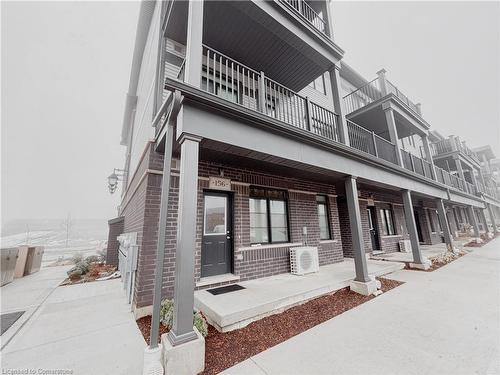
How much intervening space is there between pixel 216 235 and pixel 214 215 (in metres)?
0.50

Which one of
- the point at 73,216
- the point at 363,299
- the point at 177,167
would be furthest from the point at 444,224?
the point at 73,216

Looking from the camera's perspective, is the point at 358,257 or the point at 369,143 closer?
the point at 358,257

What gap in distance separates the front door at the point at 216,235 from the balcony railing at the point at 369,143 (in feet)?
15.5

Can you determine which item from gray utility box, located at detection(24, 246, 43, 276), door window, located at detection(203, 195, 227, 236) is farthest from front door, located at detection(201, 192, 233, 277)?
gray utility box, located at detection(24, 246, 43, 276)

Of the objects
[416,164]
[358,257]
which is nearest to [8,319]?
[358,257]

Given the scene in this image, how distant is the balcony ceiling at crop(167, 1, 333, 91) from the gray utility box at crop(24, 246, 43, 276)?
10044 millimetres

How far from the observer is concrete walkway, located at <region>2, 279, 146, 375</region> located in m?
2.46

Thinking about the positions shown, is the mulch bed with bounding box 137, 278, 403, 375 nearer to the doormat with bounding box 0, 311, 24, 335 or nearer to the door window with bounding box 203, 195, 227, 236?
the door window with bounding box 203, 195, 227, 236

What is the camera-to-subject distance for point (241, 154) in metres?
3.70

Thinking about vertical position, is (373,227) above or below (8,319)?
above

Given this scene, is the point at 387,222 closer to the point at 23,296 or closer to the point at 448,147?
the point at 448,147

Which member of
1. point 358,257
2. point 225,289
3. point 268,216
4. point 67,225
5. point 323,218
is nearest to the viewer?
point 225,289

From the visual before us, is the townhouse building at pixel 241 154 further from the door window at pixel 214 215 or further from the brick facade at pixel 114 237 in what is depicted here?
the brick facade at pixel 114 237

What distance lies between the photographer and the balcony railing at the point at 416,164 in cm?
829
